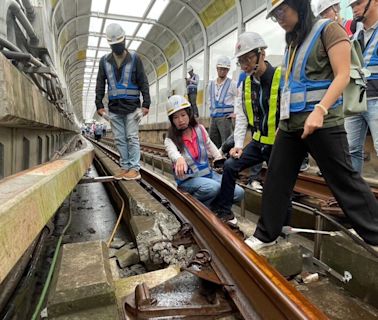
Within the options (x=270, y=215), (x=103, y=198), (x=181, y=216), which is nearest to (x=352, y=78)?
(x=270, y=215)

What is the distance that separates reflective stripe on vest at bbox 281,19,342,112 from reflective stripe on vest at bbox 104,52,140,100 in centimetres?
294

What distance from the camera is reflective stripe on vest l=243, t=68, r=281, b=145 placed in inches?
106

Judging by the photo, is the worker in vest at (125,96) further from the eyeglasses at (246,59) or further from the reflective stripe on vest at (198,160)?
the eyeglasses at (246,59)

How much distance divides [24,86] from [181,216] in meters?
1.76

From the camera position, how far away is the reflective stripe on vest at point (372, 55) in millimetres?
2985

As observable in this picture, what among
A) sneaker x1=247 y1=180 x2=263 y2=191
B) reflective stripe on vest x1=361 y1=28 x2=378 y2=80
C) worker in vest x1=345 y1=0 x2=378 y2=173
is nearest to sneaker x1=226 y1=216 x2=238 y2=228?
sneaker x1=247 y1=180 x2=263 y2=191

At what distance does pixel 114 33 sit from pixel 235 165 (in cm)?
253

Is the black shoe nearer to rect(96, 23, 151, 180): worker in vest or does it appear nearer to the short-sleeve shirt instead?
the short-sleeve shirt

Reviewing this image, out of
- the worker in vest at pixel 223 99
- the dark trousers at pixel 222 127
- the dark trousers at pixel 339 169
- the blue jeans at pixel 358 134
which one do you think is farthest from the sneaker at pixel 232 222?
the dark trousers at pixel 222 127

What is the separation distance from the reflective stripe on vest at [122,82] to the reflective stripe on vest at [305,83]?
2.94 m

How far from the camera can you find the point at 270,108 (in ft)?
9.06

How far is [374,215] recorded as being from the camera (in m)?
2.02


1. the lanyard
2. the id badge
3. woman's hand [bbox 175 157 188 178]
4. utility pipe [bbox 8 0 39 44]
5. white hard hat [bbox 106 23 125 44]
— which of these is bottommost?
woman's hand [bbox 175 157 188 178]

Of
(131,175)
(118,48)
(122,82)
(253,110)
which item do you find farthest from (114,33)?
(253,110)
